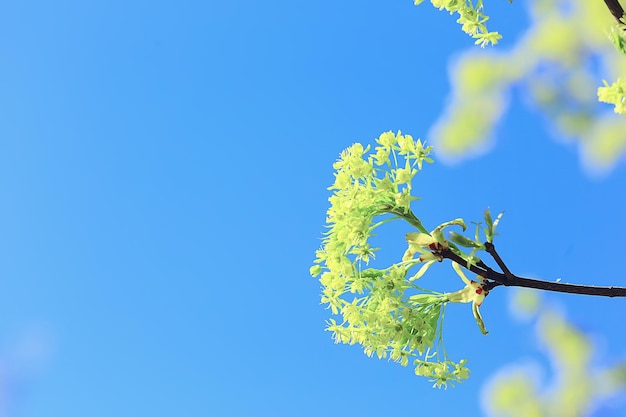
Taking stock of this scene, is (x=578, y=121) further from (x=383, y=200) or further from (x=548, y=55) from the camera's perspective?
(x=383, y=200)

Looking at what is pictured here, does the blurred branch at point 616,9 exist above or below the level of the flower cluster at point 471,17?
below

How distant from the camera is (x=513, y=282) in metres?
0.93

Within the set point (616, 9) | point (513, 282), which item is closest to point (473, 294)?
point (513, 282)

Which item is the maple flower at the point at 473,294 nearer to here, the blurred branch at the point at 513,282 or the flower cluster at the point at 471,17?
the blurred branch at the point at 513,282

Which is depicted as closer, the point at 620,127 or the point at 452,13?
the point at 452,13

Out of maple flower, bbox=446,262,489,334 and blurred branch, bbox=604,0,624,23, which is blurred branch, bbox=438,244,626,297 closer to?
maple flower, bbox=446,262,489,334

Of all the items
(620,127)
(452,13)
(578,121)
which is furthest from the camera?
(578,121)

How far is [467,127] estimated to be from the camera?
8.05 feet

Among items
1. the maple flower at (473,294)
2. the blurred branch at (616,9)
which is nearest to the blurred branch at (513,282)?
the maple flower at (473,294)

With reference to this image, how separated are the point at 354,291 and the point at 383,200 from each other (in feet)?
0.46

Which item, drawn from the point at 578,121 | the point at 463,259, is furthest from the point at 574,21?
the point at 463,259

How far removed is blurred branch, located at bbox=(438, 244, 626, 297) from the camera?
0.90 metres

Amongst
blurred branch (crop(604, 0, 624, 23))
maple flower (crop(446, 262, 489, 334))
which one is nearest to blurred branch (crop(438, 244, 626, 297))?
maple flower (crop(446, 262, 489, 334))

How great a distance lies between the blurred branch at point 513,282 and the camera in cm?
90
